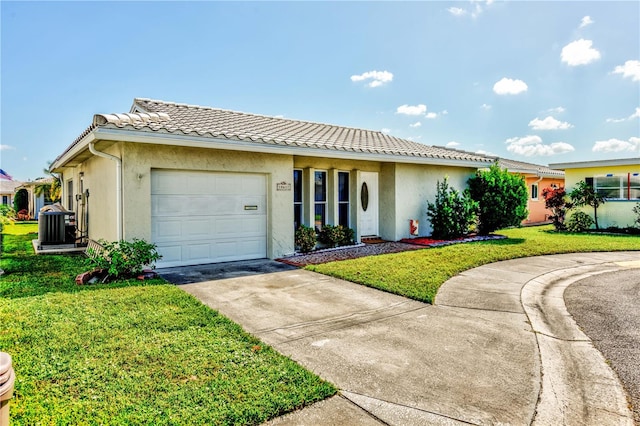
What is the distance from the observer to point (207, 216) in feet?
29.8

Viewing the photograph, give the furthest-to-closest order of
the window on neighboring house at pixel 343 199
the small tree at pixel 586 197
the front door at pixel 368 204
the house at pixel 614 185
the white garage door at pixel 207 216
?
the small tree at pixel 586 197, the house at pixel 614 185, the front door at pixel 368 204, the window on neighboring house at pixel 343 199, the white garage door at pixel 207 216

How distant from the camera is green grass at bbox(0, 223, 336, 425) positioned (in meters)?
2.86

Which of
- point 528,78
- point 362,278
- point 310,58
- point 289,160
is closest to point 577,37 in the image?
point 528,78

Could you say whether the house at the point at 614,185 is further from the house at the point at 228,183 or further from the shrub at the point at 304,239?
the shrub at the point at 304,239

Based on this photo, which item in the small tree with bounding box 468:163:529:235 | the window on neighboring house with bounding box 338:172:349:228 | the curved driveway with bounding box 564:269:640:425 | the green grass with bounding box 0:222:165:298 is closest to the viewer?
the curved driveway with bounding box 564:269:640:425

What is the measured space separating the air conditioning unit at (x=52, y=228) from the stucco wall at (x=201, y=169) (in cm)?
600

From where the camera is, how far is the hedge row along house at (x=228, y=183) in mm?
7918

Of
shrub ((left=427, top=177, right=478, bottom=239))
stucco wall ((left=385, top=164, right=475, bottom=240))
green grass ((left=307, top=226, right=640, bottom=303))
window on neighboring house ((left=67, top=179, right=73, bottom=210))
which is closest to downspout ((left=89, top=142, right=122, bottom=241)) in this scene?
green grass ((left=307, top=226, right=640, bottom=303))

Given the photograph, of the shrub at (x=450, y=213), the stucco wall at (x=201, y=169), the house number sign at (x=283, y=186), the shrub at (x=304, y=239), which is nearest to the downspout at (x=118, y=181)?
the stucco wall at (x=201, y=169)

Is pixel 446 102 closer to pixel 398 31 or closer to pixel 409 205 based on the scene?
pixel 398 31

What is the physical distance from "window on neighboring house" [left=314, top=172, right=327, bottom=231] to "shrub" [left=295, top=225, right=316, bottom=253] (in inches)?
38.1

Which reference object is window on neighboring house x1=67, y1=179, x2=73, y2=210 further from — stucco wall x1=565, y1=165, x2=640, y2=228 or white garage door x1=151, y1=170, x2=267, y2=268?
stucco wall x1=565, y1=165, x2=640, y2=228

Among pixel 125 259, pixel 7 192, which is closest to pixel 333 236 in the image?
pixel 125 259

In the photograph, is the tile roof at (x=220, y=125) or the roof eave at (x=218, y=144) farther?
the tile roof at (x=220, y=125)
